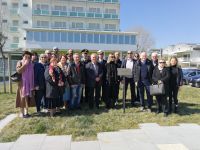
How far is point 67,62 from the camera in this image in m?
9.33

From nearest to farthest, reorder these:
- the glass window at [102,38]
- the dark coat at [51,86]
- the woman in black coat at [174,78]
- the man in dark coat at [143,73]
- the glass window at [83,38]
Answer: the dark coat at [51,86] < the woman in black coat at [174,78] < the man in dark coat at [143,73] < the glass window at [83,38] < the glass window at [102,38]

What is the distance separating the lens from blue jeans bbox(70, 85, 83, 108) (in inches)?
372

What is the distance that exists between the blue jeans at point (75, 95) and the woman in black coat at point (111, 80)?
0.99 m

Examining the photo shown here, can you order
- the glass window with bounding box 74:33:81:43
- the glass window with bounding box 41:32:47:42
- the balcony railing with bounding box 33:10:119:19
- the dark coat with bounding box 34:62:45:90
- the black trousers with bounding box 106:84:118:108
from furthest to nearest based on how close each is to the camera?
the balcony railing with bounding box 33:10:119:19
the glass window with bounding box 74:33:81:43
the glass window with bounding box 41:32:47:42
the black trousers with bounding box 106:84:118:108
the dark coat with bounding box 34:62:45:90

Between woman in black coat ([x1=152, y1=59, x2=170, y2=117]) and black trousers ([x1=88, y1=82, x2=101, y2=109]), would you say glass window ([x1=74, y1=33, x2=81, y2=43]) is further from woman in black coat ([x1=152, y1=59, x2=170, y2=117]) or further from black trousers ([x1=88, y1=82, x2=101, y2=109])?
woman in black coat ([x1=152, y1=59, x2=170, y2=117])

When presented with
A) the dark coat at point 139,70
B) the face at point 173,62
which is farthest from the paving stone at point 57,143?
the face at point 173,62

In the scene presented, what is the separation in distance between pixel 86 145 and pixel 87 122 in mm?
1673

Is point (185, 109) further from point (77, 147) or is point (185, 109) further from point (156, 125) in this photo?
point (77, 147)

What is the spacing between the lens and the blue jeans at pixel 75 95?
31.0ft

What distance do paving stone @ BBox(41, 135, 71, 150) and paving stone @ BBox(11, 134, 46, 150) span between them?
0.42ft

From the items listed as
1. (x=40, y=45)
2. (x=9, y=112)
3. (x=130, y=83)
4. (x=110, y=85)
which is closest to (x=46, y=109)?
(x=9, y=112)

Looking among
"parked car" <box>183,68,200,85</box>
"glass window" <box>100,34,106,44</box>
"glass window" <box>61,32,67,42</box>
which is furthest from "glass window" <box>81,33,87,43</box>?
"parked car" <box>183,68,200,85</box>

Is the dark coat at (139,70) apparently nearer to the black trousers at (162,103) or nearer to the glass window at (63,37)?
the black trousers at (162,103)

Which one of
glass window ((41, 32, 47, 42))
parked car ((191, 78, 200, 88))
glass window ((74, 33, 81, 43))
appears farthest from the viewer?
glass window ((74, 33, 81, 43))
